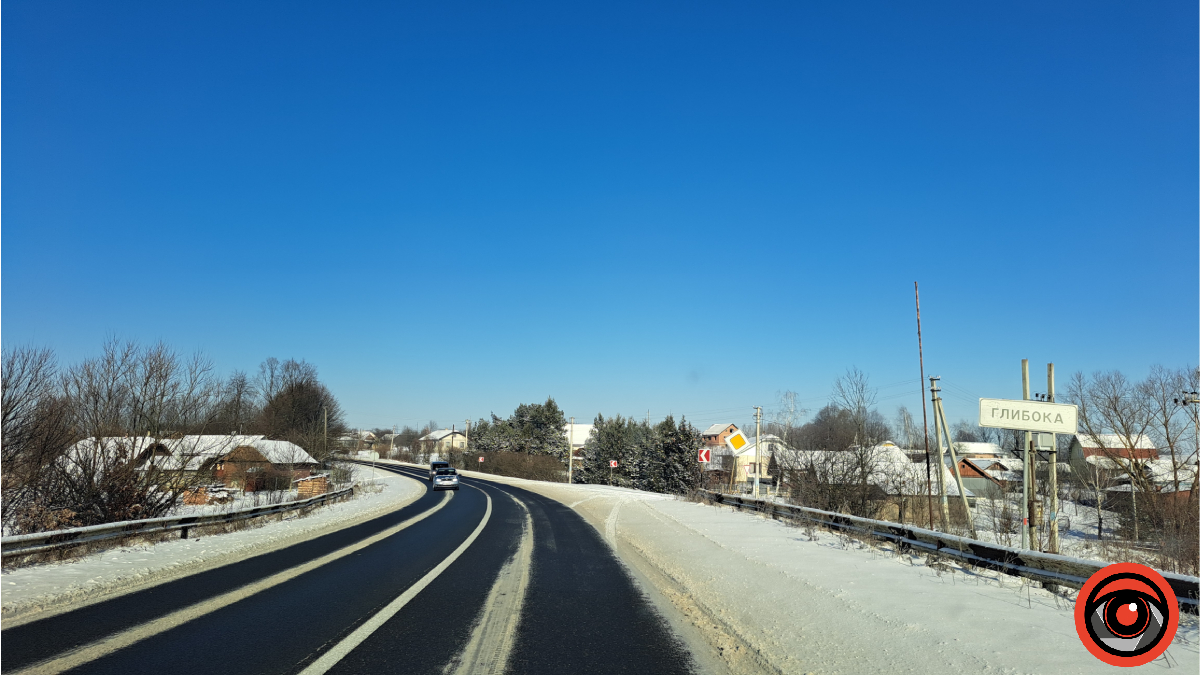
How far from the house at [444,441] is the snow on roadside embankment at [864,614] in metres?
125

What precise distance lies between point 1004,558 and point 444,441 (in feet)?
604

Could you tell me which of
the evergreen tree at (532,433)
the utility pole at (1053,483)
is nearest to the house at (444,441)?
the evergreen tree at (532,433)

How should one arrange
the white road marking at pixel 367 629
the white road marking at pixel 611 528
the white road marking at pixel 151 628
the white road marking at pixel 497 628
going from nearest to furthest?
1. the white road marking at pixel 151 628
2. the white road marking at pixel 367 629
3. the white road marking at pixel 497 628
4. the white road marking at pixel 611 528

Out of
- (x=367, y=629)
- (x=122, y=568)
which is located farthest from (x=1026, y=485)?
(x=122, y=568)

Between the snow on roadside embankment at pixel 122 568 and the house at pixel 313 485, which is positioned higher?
the snow on roadside embankment at pixel 122 568

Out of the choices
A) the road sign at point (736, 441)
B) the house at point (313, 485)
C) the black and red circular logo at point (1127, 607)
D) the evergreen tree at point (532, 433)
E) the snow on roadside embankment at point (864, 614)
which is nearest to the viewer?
the black and red circular logo at point (1127, 607)

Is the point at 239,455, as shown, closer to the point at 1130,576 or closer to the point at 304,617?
the point at 304,617

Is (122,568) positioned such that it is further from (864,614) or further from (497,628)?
(864,614)

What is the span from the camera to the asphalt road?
6.01 m

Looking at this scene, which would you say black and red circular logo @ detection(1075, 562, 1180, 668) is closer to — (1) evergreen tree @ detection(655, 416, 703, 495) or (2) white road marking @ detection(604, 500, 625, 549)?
(2) white road marking @ detection(604, 500, 625, 549)

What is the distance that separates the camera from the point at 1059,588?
29.3 ft

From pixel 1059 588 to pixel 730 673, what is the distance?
563 centimetres

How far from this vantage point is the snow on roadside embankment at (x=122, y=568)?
27.6 ft

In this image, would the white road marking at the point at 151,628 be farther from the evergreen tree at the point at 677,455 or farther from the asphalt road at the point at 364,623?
the evergreen tree at the point at 677,455
